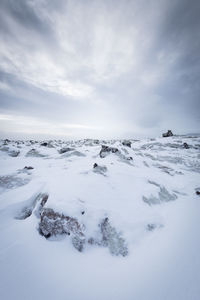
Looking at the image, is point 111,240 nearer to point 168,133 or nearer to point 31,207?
point 31,207

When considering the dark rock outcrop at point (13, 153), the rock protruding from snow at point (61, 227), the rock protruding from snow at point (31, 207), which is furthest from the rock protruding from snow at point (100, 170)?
the dark rock outcrop at point (13, 153)

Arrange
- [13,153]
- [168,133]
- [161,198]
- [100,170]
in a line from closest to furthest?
[161,198] → [100,170] → [13,153] → [168,133]

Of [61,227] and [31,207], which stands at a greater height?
[61,227]

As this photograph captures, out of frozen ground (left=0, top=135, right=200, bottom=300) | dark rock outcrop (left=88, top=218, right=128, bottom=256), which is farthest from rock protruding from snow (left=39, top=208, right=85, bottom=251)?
dark rock outcrop (left=88, top=218, right=128, bottom=256)

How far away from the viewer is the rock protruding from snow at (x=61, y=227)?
Result: 12.5ft

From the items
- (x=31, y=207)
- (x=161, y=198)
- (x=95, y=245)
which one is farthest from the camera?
(x=161, y=198)

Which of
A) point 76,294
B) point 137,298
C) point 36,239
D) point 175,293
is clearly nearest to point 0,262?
point 36,239

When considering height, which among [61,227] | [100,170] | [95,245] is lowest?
[95,245]

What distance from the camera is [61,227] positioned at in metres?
3.91

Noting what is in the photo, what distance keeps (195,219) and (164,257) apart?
3180 mm

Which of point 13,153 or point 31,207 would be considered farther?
point 13,153

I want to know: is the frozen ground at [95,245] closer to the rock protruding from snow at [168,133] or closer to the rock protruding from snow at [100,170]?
the rock protruding from snow at [100,170]

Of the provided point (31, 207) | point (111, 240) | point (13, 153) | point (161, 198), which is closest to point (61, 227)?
point (111, 240)

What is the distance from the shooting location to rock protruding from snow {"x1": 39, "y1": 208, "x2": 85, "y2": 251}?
382 cm
